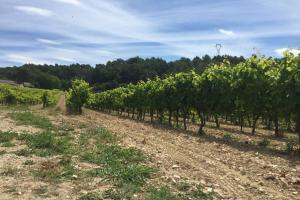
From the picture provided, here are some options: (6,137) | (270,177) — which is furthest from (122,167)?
(6,137)

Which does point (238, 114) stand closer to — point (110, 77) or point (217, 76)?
point (217, 76)

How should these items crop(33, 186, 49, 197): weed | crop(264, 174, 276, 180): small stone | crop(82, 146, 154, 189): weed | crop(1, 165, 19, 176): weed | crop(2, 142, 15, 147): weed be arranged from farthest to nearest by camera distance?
crop(2, 142, 15, 147): weed
crop(1, 165, 19, 176): weed
crop(264, 174, 276, 180): small stone
crop(82, 146, 154, 189): weed
crop(33, 186, 49, 197): weed

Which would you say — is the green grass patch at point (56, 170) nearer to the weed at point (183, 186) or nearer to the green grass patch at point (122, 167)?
the green grass patch at point (122, 167)

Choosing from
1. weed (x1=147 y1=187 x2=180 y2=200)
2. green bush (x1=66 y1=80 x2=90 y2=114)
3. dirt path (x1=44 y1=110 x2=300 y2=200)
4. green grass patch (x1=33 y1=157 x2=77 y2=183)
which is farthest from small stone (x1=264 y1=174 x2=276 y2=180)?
green bush (x1=66 y1=80 x2=90 y2=114)

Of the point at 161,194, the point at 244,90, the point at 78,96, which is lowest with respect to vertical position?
the point at 161,194

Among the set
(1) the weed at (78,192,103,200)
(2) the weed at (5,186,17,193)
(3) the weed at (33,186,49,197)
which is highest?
(1) the weed at (78,192,103,200)

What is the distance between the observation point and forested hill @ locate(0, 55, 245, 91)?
10938 cm

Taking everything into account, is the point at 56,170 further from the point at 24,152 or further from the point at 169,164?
the point at 24,152

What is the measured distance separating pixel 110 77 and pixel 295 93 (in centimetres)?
11764

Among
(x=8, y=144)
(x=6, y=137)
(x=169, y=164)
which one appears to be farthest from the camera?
(x=6, y=137)

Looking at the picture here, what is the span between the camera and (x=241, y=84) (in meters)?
24.3

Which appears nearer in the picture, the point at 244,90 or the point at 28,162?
the point at 28,162

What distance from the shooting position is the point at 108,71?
134 meters

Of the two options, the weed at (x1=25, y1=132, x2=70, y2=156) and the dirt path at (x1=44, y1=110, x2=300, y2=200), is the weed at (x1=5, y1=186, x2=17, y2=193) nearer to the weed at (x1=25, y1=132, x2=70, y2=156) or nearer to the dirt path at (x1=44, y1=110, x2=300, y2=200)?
the dirt path at (x1=44, y1=110, x2=300, y2=200)
